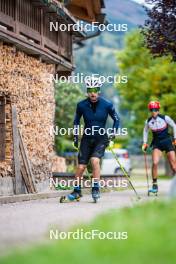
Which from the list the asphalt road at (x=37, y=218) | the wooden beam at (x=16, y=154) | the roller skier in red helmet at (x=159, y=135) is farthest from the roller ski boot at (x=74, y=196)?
the wooden beam at (x=16, y=154)

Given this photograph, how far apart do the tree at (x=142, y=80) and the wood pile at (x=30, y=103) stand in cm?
2673

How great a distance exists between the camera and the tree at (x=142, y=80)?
5094cm

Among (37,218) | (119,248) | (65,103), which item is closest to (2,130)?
(37,218)

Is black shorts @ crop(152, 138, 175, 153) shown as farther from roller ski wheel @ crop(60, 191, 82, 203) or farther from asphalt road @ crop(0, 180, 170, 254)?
roller ski wheel @ crop(60, 191, 82, 203)

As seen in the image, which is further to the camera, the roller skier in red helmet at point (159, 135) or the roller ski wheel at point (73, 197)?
the roller skier in red helmet at point (159, 135)

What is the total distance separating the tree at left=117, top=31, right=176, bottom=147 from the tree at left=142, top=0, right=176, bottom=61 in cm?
2838

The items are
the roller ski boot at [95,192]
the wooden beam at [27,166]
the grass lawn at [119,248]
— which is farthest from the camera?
the wooden beam at [27,166]

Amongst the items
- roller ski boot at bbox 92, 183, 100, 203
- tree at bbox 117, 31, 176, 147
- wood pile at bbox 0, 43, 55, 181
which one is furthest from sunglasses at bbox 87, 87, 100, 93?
tree at bbox 117, 31, 176, 147

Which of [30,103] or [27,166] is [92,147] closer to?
[27,166]

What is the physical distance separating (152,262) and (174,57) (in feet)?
47.8

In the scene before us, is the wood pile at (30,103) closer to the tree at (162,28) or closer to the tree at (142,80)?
the tree at (162,28)

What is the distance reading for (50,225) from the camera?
10344mm

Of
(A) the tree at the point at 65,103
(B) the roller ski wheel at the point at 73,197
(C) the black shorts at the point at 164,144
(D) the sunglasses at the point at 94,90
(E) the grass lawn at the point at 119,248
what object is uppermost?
(A) the tree at the point at 65,103

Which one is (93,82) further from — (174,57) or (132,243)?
(132,243)
